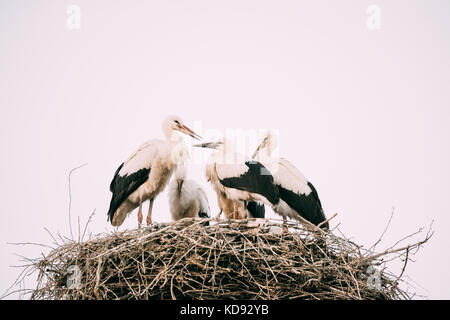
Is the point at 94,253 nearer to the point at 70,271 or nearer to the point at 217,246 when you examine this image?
the point at 70,271

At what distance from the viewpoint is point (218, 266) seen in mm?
2943

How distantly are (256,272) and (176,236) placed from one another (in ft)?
1.61

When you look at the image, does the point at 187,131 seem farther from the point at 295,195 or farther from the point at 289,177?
the point at 295,195

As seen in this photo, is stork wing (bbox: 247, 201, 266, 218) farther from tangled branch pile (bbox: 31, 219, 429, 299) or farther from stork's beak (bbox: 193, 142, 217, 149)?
tangled branch pile (bbox: 31, 219, 429, 299)

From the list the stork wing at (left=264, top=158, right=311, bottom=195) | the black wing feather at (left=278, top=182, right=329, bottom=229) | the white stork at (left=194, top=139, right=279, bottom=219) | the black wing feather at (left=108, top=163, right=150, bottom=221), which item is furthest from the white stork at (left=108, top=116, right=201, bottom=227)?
the black wing feather at (left=278, top=182, right=329, bottom=229)

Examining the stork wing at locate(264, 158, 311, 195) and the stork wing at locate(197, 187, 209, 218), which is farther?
the stork wing at locate(197, 187, 209, 218)

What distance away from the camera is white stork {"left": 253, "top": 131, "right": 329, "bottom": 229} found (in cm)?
415

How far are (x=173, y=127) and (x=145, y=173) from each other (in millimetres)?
463

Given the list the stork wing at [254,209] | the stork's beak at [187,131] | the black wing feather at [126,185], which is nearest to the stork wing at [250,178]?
the stork wing at [254,209]

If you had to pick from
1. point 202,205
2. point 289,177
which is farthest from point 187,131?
point 289,177

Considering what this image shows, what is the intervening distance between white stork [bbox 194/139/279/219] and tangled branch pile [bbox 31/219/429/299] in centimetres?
63

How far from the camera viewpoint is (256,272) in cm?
303
